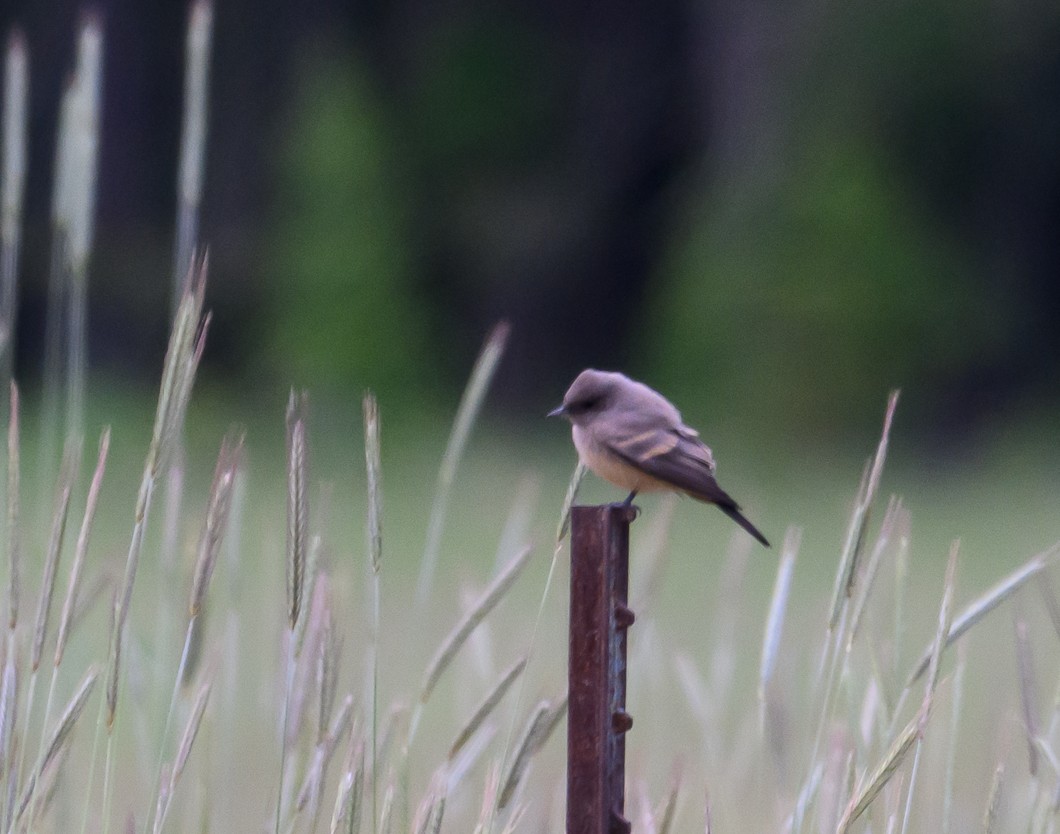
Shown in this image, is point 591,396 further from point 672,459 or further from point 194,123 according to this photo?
point 194,123

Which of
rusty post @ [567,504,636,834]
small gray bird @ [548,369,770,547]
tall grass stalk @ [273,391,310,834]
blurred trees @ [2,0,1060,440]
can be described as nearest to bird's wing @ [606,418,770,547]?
small gray bird @ [548,369,770,547]

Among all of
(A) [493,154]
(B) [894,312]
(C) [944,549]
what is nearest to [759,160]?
(B) [894,312]

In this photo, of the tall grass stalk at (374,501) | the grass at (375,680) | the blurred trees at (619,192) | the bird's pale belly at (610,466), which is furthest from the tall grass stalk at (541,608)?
the blurred trees at (619,192)

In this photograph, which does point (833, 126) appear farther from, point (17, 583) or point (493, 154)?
point (17, 583)

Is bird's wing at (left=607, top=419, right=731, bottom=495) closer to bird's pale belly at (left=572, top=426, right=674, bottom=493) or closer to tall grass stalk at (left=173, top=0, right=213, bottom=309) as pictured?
bird's pale belly at (left=572, top=426, right=674, bottom=493)

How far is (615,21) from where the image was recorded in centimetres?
2183

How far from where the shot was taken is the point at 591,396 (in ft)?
8.82

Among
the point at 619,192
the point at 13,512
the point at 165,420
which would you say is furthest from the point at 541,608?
the point at 619,192

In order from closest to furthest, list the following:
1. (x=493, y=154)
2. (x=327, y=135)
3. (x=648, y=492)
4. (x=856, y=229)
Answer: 1. (x=648, y=492)
2. (x=856, y=229)
3. (x=327, y=135)
4. (x=493, y=154)

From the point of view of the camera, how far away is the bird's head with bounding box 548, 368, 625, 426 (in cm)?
265

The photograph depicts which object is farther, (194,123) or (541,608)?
(194,123)

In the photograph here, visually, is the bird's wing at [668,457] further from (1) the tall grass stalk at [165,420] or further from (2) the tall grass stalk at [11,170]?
(1) the tall grass stalk at [165,420]

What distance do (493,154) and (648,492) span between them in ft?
59.3

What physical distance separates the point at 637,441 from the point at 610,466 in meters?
0.07
